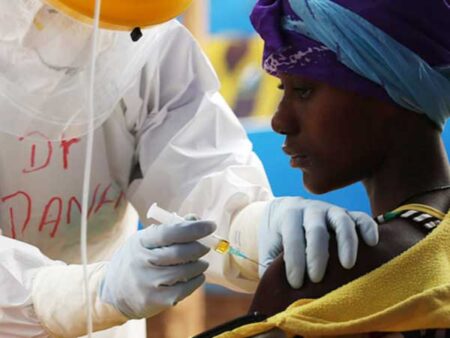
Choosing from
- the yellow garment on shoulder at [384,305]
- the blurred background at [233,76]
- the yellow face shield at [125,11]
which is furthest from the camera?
the blurred background at [233,76]

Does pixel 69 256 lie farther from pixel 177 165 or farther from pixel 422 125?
pixel 422 125

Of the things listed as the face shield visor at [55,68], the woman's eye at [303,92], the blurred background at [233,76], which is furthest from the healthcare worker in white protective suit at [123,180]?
the blurred background at [233,76]

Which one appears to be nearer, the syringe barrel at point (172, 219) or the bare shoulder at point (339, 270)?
the bare shoulder at point (339, 270)

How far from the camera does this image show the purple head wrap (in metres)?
1.13

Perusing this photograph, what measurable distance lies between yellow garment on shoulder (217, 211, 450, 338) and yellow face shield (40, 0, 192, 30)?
57 centimetres

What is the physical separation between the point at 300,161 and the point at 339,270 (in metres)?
0.23

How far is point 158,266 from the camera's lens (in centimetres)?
126

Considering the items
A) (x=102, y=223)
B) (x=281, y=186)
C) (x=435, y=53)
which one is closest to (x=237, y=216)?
(x=102, y=223)

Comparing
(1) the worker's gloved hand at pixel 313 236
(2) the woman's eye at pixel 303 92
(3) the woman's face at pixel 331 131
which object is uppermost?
(2) the woman's eye at pixel 303 92

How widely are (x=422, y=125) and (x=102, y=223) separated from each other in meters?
0.81

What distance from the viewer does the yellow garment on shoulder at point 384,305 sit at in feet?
3.20

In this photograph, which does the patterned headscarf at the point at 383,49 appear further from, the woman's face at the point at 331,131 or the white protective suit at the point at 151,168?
the white protective suit at the point at 151,168

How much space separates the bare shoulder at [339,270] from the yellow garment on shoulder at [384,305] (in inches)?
0.8

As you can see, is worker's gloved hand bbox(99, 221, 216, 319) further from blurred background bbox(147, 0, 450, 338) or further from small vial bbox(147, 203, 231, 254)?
blurred background bbox(147, 0, 450, 338)
